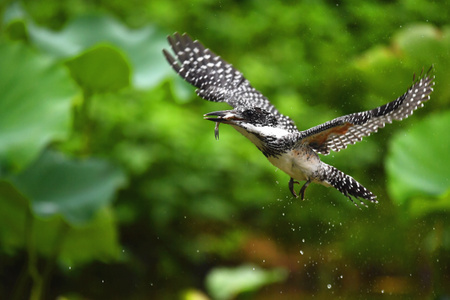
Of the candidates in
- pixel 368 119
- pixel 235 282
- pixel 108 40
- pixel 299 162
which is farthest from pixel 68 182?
pixel 368 119

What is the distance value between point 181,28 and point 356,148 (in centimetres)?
134

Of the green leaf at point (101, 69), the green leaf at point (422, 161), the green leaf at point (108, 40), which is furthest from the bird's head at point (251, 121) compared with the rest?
the green leaf at point (108, 40)

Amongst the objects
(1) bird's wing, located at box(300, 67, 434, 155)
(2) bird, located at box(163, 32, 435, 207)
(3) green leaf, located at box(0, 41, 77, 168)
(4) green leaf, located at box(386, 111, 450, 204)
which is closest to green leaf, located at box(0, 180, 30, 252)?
(3) green leaf, located at box(0, 41, 77, 168)

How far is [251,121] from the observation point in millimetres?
804

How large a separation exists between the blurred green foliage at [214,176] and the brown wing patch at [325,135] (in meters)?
1.87

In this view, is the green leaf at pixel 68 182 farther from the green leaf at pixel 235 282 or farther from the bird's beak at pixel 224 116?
the bird's beak at pixel 224 116

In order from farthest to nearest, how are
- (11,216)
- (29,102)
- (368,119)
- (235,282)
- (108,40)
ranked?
(108,40) → (11,216) → (235,282) → (29,102) → (368,119)

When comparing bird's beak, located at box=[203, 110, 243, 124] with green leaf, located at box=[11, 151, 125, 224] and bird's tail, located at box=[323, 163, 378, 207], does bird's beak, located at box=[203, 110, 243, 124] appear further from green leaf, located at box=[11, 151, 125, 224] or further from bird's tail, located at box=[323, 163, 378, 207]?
green leaf, located at box=[11, 151, 125, 224]

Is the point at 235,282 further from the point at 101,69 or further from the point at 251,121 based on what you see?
the point at 251,121

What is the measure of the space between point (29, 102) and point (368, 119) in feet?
6.06

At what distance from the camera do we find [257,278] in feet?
8.67

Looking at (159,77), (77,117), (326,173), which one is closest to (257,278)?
(159,77)

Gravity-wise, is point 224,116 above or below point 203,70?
above

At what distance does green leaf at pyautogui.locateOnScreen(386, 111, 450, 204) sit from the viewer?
2.22m
